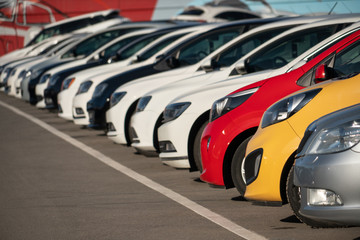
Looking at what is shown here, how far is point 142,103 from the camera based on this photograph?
1016 centimetres

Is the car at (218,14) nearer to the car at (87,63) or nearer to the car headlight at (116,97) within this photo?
the car at (87,63)

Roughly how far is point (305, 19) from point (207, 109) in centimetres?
255

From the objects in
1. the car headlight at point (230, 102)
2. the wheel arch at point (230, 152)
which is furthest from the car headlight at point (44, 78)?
the wheel arch at point (230, 152)

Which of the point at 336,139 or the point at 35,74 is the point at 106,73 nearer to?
the point at 35,74

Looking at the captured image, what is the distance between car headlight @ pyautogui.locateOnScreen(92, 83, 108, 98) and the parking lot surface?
87 cm

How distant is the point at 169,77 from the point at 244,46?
1300 mm

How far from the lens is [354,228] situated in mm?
6035

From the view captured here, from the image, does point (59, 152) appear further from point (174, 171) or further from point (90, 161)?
point (174, 171)

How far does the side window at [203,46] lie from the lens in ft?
38.2

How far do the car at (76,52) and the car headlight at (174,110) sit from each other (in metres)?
9.62

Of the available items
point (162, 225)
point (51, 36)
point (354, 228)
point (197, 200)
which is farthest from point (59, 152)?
point (51, 36)

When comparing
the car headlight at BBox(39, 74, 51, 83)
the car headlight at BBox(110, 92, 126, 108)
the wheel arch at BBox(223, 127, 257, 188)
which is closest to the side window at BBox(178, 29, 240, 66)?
the car headlight at BBox(110, 92, 126, 108)

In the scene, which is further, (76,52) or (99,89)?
(76,52)

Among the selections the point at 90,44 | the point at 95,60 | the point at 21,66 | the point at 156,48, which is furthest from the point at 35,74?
the point at 156,48
